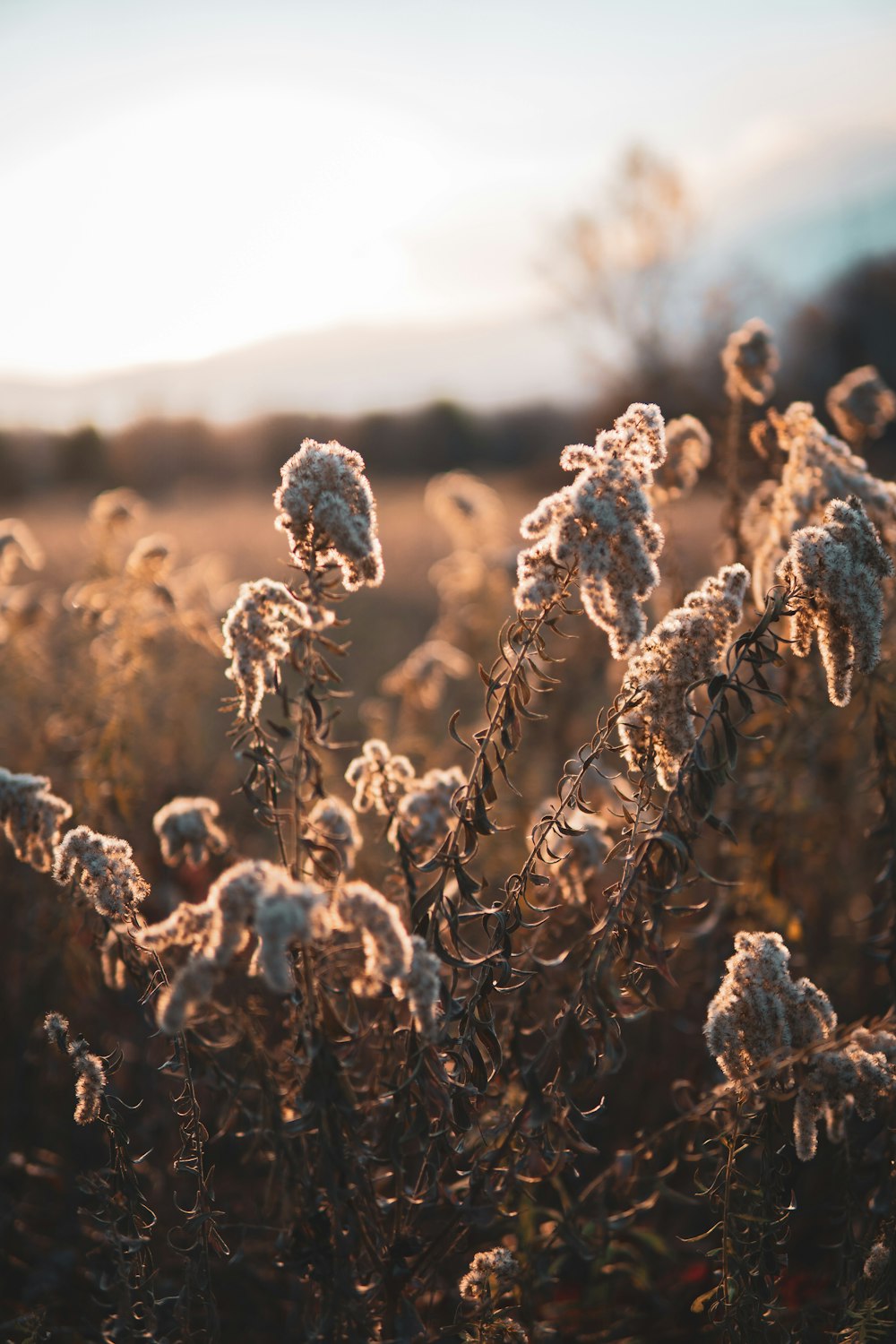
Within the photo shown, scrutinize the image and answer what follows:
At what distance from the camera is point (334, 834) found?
6.37 ft

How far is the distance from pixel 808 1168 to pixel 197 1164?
216 cm

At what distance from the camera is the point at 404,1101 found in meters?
1.66

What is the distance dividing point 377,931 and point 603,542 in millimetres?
693

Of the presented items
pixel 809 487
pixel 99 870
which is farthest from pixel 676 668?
pixel 99 870

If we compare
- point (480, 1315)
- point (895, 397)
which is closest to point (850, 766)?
point (895, 397)

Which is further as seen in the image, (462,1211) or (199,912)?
(462,1211)


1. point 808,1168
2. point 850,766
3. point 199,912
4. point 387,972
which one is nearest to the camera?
point 387,972

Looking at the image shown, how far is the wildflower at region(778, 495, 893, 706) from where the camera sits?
163 centimetres

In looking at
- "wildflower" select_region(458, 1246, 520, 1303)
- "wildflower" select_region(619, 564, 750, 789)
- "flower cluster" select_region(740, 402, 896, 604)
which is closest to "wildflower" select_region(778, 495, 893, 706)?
"wildflower" select_region(619, 564, 750, 789)

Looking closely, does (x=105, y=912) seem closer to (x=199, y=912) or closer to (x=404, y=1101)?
(x=199, y=912)

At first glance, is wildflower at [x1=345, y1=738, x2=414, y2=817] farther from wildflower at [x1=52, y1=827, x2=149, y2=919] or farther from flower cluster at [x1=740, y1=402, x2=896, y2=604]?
flower cluster at [x1=740, y1=402, x2=896, y2=604]

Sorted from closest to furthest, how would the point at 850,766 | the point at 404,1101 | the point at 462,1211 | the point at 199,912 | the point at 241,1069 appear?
the point at 199,912, the point at 404,1101, the point at 462,1211, the point at 241,1069, the point at 850,766

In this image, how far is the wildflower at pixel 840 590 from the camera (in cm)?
163

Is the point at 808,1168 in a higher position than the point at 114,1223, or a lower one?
lower
